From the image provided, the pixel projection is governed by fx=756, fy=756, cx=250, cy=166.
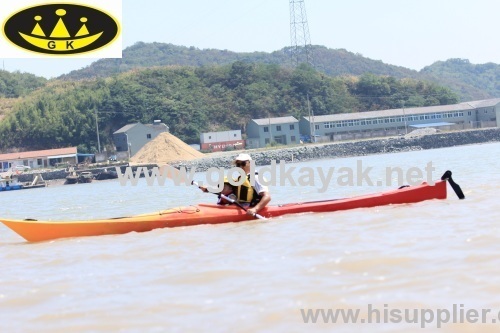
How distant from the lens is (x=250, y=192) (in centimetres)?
1039

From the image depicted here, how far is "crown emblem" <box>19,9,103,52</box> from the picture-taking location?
50.8 ft

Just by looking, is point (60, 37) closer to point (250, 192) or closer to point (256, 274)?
point (250, 192)

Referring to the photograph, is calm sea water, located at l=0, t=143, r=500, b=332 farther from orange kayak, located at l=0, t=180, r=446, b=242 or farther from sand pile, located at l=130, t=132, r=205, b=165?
sand pile, located at l=130, t=132, r=205, b=165

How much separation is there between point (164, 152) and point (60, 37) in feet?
157

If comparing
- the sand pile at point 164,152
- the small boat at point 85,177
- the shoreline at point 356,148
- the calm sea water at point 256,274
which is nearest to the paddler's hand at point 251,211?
the calm sea water at point 256,274

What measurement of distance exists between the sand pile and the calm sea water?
52.6 metres

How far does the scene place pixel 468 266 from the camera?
5.80 metres

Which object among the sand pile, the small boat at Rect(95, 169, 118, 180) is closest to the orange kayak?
the small boat at Rect(95, 169, 118, 180)

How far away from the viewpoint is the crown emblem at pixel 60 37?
15.5 metres

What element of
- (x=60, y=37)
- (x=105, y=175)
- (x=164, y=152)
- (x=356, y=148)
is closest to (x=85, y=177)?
(x=105, y=175)

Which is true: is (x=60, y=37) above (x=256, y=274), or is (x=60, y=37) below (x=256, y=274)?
above

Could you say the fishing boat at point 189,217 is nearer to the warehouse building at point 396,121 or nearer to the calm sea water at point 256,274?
the calm sea water at point 256,274

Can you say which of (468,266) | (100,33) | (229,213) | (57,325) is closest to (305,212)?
(229,213)

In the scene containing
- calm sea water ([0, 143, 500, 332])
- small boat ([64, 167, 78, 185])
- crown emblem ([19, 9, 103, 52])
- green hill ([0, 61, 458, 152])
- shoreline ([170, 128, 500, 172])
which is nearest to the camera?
calm sea water ([0, 143, 500, 332])
